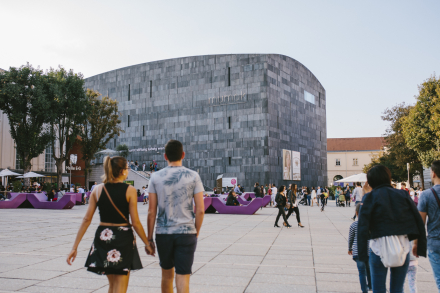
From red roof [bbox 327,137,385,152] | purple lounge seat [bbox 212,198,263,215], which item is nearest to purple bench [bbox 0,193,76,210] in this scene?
purple lounge seat [bbox 212,198,263,215]

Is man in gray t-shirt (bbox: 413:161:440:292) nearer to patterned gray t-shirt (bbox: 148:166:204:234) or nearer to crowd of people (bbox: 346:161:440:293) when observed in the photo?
crowd of people (bbox: 346:161:440:293)

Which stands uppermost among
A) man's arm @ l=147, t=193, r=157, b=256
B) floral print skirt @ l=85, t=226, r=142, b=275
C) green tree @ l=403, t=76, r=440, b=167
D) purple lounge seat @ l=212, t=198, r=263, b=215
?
green tree @ l=403, t=76, r=440, b=167

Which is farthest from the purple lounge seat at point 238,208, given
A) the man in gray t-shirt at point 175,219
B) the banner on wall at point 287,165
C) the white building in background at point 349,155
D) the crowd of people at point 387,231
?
the white building in background at point 349,155

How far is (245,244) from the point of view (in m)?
9.73

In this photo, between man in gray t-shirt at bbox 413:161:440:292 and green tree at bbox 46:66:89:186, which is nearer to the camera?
man in gray t-shirt at bbox 413:161:440:292

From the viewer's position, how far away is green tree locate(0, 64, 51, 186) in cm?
3103

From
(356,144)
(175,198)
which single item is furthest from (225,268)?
(356,144)

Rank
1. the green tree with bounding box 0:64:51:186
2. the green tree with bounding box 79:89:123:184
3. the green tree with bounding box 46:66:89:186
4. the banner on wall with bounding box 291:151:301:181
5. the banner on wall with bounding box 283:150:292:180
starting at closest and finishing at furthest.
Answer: the green tree with bounding box 0:64:51:186, the green tree with bounding box 46:66:89:186, the green tree with bounding box 79:89:123:184, the banner on wall with bounding box 283:150:292:180, the banner on wall with bounding box 291:151:301:181

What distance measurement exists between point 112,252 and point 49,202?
22783mm

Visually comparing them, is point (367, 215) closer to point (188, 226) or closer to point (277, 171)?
point (188, 226)

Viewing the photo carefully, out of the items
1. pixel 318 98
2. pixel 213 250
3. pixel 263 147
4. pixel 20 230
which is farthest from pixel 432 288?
pixel 318 98

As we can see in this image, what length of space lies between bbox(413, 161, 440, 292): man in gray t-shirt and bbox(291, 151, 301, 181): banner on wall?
53298 mm

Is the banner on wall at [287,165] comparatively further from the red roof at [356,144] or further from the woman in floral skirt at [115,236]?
the woman in floral skirt at [115,236]

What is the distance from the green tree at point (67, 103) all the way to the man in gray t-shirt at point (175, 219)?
31.3 metres
